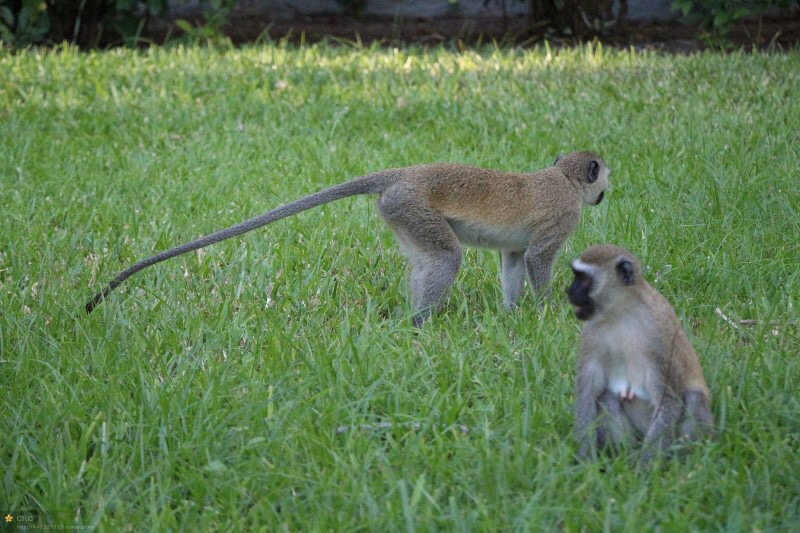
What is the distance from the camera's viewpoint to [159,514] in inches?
121

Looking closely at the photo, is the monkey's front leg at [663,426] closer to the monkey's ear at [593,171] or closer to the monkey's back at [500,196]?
the monkey's back at [500,196]

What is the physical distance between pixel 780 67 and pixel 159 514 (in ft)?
23.9

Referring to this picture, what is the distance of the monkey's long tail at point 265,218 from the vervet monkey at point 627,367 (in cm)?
172

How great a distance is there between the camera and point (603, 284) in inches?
125

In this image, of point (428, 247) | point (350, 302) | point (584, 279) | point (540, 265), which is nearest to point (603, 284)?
point (584, 279)

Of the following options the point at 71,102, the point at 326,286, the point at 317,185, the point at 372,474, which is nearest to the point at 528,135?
the point at 317,185

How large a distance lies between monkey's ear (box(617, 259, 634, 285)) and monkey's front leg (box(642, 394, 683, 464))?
373mm

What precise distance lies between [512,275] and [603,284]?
6.13ft

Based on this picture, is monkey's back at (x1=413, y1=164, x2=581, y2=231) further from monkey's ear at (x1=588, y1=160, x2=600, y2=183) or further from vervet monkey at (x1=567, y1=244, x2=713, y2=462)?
vervet monkey at (x1=567, y1=244, x2=713, y2=462)

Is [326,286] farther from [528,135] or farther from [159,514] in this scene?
[528,135]

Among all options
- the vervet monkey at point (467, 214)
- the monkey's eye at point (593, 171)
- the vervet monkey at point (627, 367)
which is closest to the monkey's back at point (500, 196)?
the vervet monkey at point (467, 214)

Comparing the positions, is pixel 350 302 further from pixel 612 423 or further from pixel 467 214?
pixel 612 423

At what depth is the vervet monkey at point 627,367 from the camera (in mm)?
3119

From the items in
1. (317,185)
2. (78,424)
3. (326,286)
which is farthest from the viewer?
(317,185)
